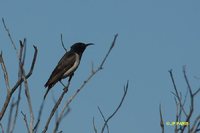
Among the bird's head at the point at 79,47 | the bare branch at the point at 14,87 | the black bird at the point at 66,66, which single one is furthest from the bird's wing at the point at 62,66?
the bare branch at the point at 14,87

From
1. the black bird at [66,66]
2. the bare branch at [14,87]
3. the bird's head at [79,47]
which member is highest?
the bird's head at [79,47]

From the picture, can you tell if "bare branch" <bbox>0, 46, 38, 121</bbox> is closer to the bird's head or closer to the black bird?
the black bird

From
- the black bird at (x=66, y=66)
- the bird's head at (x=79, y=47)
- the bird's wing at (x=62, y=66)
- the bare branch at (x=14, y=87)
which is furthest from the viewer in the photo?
the bird's head at (x=79, y=47)

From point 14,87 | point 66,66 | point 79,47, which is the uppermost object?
point 79,47

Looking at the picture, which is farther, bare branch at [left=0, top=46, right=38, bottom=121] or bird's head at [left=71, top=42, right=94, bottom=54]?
bird's head at [left=71, top=42, right=94, bottom=54]

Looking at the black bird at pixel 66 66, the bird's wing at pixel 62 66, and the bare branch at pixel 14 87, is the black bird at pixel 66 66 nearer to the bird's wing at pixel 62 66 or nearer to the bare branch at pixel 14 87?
the bird's wing at pixel 62 66

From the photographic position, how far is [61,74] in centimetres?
1338

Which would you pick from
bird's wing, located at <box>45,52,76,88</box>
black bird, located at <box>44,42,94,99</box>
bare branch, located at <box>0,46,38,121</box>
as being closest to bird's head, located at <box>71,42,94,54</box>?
black bird, located at <box>44,42,94,99</box>

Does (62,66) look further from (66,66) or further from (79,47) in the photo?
(79,47)

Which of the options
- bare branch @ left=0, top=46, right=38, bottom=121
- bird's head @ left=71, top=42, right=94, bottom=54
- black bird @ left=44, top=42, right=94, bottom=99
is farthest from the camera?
bird's head @ left=71, top=42, right=94, bottom=54

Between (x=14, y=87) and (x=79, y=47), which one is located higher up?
(x=79, y=47)

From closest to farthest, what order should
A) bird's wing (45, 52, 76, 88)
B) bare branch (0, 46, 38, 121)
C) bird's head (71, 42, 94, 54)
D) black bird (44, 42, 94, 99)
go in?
bare branch (0, 46, 38, 121)
black bird (44, 42, 94, 99)
bird's wing (45, 52, 76, 88)
bird's head (71, 42, 94, 54)

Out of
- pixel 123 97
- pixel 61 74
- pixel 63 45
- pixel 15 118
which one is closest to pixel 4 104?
pixel 15 118

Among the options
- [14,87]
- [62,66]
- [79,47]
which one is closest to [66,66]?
[62,66]
